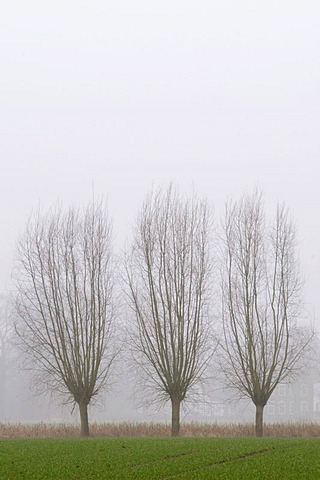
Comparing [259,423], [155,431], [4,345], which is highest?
[4,345]

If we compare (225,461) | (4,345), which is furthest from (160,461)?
(4,345)

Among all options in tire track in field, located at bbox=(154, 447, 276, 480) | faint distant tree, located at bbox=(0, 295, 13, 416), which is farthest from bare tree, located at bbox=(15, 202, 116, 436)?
faint distant tree, located at bbox=(0, 295, 13, 416)

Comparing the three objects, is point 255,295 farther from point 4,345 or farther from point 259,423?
point 4,345

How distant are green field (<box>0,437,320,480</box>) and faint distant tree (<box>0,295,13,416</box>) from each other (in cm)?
5549

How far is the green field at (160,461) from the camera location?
1809 cm

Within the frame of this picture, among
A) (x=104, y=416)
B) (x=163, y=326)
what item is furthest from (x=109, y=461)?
(x=104, y=416)

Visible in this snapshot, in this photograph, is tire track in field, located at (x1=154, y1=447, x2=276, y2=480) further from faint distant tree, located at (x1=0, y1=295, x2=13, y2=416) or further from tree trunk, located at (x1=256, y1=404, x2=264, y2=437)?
faint distant tree, located at (x1=0, y1=295, x2=13, y2=416)

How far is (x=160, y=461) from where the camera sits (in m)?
21.6

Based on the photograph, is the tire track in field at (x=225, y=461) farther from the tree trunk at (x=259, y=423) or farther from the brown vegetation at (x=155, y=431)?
the brown vegetation at (x=155, y=431)

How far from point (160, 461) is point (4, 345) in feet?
225

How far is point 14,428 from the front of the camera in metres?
41.8

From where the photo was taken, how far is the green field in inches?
712

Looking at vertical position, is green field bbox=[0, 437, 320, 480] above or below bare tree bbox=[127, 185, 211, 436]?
below

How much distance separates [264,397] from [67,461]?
19.6 m
